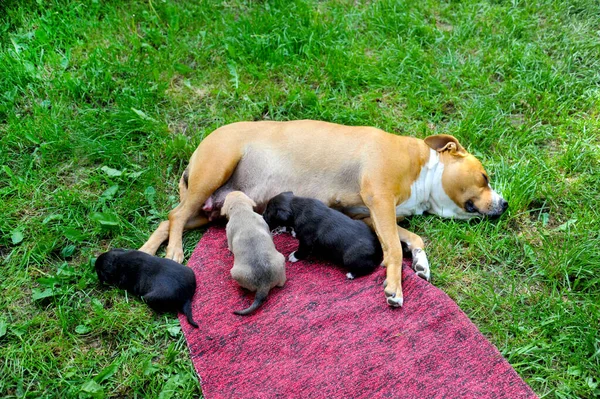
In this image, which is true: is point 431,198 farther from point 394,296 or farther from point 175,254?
point 175,254

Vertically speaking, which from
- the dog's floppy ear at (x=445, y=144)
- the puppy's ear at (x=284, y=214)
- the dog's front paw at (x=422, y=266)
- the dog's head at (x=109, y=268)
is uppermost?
the dog's floppy ear at (x=445, y=144)

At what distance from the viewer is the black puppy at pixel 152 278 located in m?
3.72

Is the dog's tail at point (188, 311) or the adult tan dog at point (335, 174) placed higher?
the adult tan dog at point (335, 174)

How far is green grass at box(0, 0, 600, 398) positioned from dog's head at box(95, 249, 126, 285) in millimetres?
96

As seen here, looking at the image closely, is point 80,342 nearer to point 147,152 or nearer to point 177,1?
point 147,152

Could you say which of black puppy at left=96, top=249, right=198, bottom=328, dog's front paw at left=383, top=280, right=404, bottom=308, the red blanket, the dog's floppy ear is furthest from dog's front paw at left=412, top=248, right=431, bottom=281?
black puppy at left=96, top=249, right=198, bottom=328

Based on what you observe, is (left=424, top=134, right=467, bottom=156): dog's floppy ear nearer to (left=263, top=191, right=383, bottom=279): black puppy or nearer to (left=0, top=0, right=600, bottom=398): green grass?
(left=0, top=0, right=600, bottom=398): green grass

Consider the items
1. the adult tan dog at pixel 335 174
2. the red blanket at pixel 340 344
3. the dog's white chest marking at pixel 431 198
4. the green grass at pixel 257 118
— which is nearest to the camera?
the red blanket at pixel 340 344

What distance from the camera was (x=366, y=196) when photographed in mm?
4277

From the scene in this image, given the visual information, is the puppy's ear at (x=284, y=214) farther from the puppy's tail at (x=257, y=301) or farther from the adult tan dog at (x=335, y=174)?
the puppy's tail at (x=257, y=301)

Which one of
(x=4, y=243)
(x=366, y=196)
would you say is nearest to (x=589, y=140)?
(x=366, y=196)

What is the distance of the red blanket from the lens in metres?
3.29

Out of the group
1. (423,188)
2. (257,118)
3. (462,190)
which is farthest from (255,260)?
(257,118)

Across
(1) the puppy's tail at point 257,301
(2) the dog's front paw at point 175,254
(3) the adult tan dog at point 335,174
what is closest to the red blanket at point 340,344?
(1) the puppy's tail at point 257,301
